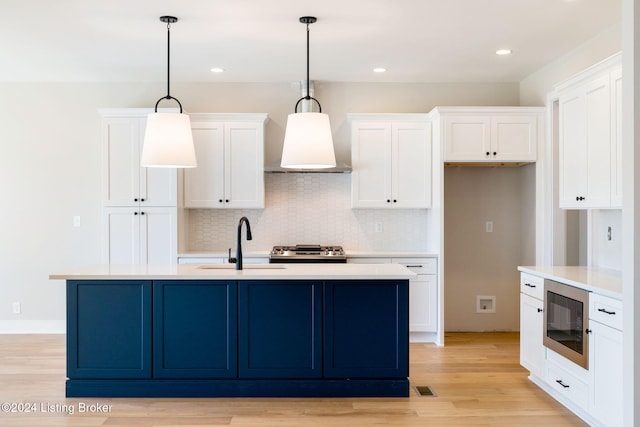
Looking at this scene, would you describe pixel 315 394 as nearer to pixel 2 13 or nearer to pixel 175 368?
pixel 175 368

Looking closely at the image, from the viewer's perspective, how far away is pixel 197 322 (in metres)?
3.83

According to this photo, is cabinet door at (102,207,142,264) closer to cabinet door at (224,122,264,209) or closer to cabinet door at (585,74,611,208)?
cabinet door at (224,122,264,209)

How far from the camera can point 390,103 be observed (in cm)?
604

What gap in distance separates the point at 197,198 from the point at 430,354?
269 cm

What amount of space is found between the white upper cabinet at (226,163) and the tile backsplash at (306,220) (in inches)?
13.2

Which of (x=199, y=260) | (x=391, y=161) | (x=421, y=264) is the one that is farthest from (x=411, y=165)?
(x=199, y=260)

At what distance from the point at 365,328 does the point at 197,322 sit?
1.13m

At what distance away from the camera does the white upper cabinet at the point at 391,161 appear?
5707mm

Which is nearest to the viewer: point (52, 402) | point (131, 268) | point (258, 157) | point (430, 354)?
point (52, 402)

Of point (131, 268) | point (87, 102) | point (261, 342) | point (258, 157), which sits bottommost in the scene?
point (261, 342)

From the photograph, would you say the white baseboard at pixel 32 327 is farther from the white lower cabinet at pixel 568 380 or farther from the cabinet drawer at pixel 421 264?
the white lower cabinet at pixel 568 380

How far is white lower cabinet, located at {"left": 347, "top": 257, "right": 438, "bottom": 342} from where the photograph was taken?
5.53 meters

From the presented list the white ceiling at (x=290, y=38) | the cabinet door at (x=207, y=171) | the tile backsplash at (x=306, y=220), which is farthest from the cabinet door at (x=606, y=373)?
the cabinet door at (x=207, y=171)

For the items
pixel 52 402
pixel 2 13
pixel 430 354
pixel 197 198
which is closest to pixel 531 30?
pixel 430 354
